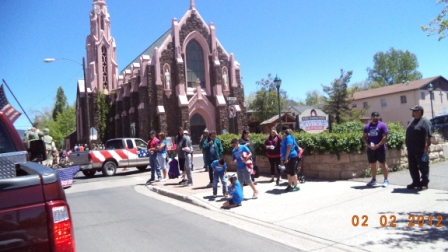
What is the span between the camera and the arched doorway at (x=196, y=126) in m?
35.8

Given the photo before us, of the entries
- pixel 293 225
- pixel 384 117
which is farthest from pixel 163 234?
pixel 384 117

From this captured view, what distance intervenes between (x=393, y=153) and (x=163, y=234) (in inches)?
291

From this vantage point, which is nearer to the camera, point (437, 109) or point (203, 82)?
point (203, 82)

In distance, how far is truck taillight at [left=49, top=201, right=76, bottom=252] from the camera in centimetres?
242

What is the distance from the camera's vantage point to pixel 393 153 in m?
10.5

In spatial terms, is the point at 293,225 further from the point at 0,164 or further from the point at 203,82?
the point at 203,82

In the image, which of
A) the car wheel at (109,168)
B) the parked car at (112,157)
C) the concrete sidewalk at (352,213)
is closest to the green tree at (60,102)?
the parked car at (112,157)

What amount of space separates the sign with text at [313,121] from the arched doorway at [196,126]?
22.9 metres

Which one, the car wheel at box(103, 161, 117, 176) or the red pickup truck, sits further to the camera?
the car wheel at box(103, 161, 117, 176)

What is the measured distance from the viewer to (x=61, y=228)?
2.47 metres

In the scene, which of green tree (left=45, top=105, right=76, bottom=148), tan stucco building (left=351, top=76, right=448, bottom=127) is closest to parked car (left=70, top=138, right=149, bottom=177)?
tan stucco building (left=351, top=76, right=448, bottom=127)

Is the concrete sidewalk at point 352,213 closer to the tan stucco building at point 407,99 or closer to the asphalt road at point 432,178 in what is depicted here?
the asphalt road at point 432,178
